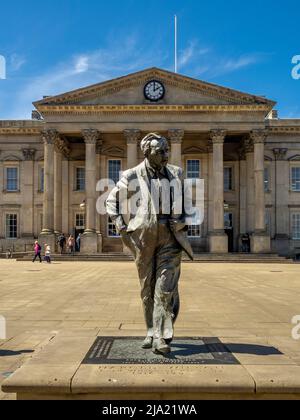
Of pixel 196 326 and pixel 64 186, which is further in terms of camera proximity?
pixel 64 186

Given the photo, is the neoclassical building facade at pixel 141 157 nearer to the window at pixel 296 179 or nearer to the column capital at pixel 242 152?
the window at pixel 296 179

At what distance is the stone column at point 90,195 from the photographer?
131 ft

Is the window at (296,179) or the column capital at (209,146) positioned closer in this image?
the column capital at (209,146)

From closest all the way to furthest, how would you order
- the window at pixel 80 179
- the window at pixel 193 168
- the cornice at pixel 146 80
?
the cornice at pixel 146 80
the window at pixel 193 168
the window at pixel 80 179

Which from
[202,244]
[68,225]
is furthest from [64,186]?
[202,244]

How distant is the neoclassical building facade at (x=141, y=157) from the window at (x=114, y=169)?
100 millimetres

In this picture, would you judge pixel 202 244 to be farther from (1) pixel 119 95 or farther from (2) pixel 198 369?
(2) pixel 198 369

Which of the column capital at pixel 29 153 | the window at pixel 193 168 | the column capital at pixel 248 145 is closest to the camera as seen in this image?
the column capital at pixel 248 145

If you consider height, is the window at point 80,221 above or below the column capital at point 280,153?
below

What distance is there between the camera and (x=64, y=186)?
46.3 m

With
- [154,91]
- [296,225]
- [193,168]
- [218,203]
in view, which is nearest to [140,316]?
[218,203]

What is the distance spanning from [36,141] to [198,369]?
4507 centimetres

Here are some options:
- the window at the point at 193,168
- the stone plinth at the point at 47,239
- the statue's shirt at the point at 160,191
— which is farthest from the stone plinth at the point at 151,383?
the window at the point at 193,168
